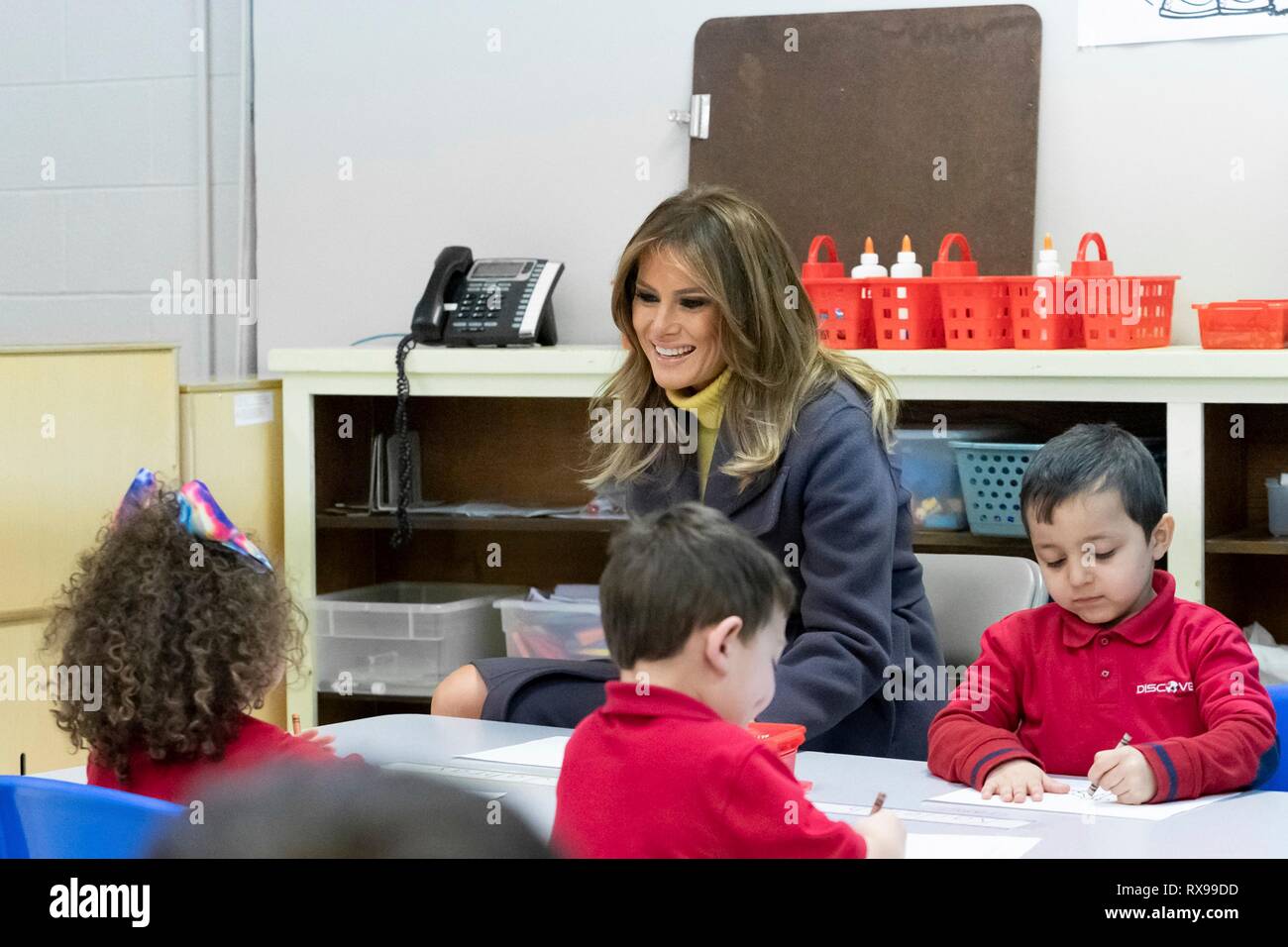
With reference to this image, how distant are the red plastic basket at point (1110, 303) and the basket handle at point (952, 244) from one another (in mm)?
228

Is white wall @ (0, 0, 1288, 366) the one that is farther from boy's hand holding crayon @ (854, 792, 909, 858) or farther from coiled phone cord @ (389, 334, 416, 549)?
boy's hand holding crayon @ (854, 792, 909, 858)

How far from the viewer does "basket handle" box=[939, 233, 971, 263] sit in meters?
2.72

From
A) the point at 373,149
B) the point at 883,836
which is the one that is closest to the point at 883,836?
the point at 883,836

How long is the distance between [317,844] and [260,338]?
3176 millimetres

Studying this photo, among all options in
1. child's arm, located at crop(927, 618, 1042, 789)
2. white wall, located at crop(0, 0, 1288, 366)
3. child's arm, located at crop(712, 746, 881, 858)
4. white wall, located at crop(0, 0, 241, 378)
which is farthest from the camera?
white wall, located at crop(0, 0, 241, 378)

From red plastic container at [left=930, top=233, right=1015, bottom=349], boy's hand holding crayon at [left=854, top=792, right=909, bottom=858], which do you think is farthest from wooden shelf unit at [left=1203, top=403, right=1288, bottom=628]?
boy's hand holding crayon at [left=854, top=792, right=909, bottom=858]

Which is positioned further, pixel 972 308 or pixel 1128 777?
pixel 972 308

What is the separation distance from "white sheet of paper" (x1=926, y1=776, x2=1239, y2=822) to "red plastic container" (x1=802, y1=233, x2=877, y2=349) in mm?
1434

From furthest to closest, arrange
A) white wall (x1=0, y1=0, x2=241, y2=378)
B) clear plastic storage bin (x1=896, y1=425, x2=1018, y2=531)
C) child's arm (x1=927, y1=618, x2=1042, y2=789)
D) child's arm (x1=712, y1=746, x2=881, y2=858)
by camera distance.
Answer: white wall (x1=0, y1=0, x2=241, y2=378) < clear plastic storage bin (x1=896, y1=425, x2=1018, y2=531) < child's arm (x1=927, y1=618, x2=1042, y2=789) < child's arm (x1=712, y1=746, x2=881, y2=858)

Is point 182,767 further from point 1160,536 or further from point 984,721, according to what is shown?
point 1160,536

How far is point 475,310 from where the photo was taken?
10.1 feet

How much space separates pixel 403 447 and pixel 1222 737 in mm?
2041

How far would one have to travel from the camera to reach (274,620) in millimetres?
1379

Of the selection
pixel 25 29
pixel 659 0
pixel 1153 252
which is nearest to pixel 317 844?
pixel 1153 252
